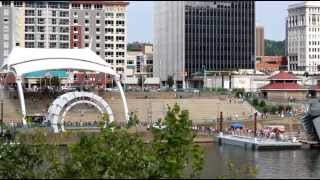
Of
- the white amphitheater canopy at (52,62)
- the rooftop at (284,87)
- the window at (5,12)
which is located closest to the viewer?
the white amphitheater canopy at (52,62)

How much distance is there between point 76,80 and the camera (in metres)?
152

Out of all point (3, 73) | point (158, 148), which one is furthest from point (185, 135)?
point (3, 73)

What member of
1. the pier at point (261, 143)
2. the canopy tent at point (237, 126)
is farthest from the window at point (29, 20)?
the pier at point (261, 143)

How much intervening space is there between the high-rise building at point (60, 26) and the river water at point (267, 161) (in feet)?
251

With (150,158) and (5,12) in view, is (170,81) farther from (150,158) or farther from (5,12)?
(150,158)

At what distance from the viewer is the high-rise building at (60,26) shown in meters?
155

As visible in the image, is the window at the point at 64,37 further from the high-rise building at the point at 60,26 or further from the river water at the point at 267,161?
the river water at the point at 267,161

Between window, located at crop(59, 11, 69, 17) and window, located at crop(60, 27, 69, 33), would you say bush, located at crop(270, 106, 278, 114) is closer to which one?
window, located at crop(60, 27, 69, 33)

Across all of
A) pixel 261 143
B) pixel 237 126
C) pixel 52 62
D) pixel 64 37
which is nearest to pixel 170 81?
pixel 64 37

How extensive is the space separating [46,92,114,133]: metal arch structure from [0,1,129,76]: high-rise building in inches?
2375

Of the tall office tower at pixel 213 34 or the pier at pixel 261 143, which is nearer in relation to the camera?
the pier at pixel 261 143

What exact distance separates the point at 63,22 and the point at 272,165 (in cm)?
10191

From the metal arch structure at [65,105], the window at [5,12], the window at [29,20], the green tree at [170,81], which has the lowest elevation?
the metal arch structure at [65,105]

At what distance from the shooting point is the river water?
2267 inches
